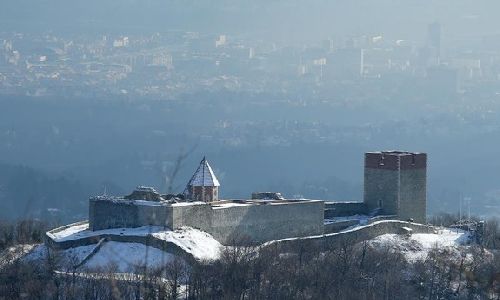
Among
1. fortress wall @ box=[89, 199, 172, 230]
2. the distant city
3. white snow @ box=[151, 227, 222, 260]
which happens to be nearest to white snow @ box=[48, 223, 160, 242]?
fortress wall @ box=[89, 199, 172, 230]

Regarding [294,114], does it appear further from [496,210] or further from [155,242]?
[155,242]

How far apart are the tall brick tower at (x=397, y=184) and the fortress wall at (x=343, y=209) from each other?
0.84ft

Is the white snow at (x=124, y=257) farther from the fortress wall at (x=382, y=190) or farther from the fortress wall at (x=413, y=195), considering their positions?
the fortress wall at (x=413, y=195)

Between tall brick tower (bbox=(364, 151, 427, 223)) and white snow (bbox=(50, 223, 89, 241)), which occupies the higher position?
tall brick tower (bbox=(364, 151, 427, 223))

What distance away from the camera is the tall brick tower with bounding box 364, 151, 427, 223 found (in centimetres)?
5966

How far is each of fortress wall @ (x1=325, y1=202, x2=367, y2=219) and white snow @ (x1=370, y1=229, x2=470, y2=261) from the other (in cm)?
278

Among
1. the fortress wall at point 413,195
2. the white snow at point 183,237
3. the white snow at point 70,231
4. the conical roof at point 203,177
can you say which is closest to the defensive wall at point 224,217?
the white snow at point 183,237

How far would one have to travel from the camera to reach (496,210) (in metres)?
115

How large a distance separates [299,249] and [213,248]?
257 cm

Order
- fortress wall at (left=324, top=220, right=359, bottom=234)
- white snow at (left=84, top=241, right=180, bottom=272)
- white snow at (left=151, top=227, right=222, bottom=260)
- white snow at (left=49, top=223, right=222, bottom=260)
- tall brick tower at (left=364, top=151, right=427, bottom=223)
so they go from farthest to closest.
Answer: tall brick tower at (left=364, top=151, right=427, bottom=223)
fortress wall at (left=324, top=220, right=359, bottom=234)
white snow at (left=49, top=223, right=222, bottom=260)
white snow at (left=151, top=227, right=222, bottom=260)
white snow at (left=84, top=241, right=180, bottom=272)

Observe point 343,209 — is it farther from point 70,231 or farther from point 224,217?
point 70,231

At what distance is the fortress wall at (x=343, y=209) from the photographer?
5935 cm

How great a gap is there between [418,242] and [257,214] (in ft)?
16.9

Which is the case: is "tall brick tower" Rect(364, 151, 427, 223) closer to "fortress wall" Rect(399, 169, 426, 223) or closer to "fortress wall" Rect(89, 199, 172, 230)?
"fortress wall" Rect(399, 169, 426, 223)
